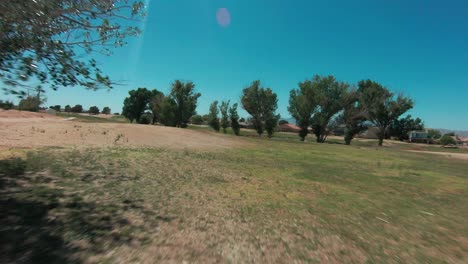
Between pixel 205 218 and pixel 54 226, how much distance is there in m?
2.02

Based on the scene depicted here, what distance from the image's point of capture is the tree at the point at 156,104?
4676cm

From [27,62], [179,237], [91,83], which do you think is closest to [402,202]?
[179,237]

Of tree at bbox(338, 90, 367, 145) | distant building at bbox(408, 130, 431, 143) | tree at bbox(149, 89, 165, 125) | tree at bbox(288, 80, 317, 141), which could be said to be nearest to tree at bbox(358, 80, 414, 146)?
tree at bbox(338, 90, 367, 145)

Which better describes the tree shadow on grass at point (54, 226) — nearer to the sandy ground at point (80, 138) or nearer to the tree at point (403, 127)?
the sandy ground at point (80, 138)

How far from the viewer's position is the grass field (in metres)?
3.03

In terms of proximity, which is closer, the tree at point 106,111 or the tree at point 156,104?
the tree at point 156,104

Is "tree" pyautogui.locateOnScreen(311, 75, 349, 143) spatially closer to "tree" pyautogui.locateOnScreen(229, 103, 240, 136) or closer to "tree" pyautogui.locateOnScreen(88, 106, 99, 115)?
"tree" pyautogui.locateOnScreen(229, 103, 240, 136)

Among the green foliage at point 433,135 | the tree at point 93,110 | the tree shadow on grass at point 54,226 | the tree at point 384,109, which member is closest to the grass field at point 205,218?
the tree shadow on grass at point 54,226

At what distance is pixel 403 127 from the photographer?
65.0m

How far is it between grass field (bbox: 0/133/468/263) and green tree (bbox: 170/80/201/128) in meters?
38.2

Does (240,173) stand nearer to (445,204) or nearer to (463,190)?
(445,204)

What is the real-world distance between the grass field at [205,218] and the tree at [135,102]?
63.2 meters

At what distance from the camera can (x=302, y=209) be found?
5.06 m

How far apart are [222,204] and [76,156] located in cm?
592
